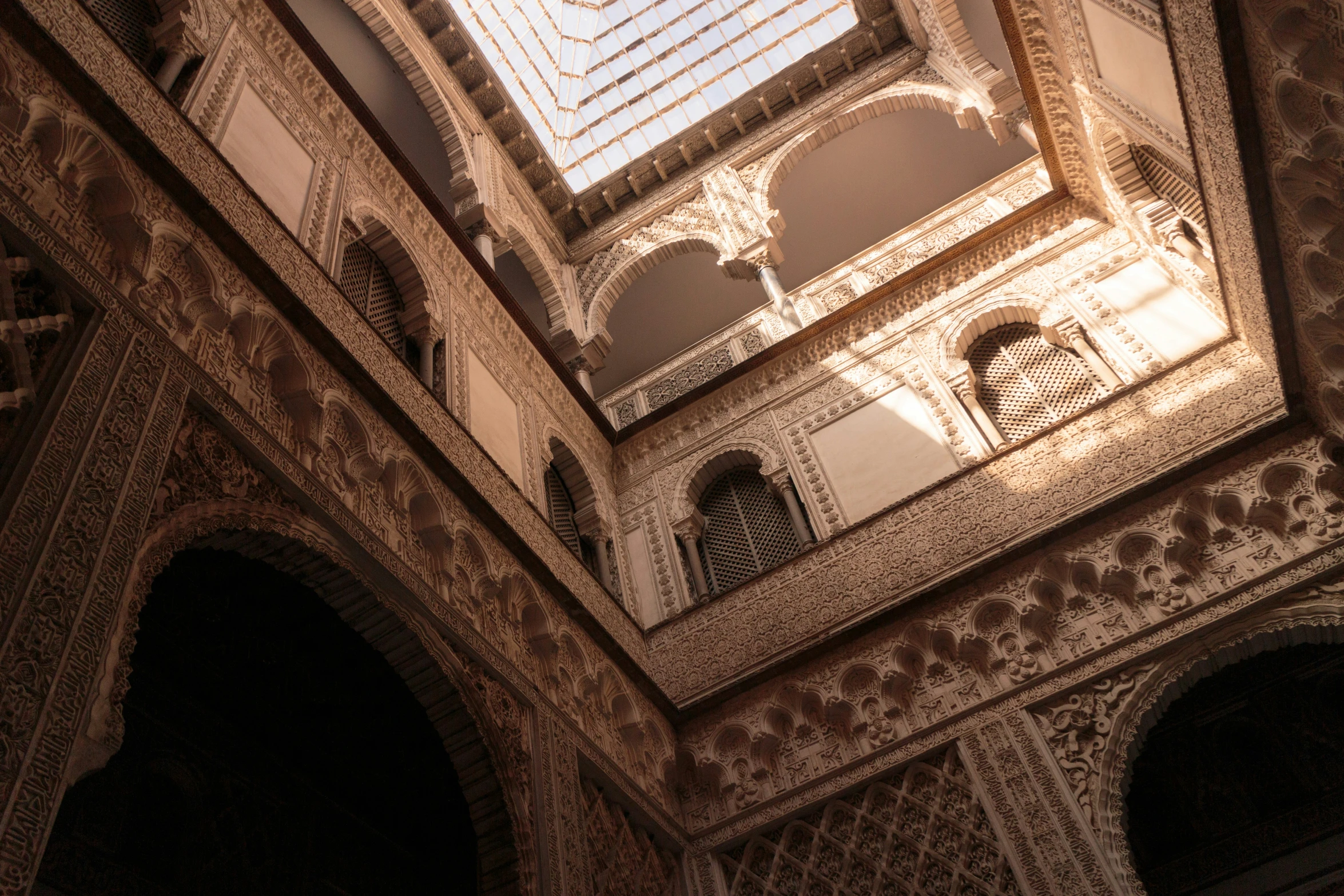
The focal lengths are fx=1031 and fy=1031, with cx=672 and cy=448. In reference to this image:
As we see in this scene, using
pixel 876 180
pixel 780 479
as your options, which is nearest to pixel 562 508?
pixel 780 479

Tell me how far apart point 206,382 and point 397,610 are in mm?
1033

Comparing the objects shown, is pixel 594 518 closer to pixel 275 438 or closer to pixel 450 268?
pixel 450 268

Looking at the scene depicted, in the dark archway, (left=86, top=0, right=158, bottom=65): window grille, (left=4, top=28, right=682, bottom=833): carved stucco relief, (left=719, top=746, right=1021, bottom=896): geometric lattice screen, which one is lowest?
(left=719, top=746, right=1021, bottom=896): geometric lattice screen

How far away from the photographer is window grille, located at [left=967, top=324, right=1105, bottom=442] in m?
6.24

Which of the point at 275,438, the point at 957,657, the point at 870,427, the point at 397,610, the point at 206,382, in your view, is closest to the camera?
the point at 206,382

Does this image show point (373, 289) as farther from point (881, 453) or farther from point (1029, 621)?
point (1029, 621)

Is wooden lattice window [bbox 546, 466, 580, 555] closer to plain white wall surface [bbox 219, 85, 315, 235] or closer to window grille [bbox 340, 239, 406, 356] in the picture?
window grille [bbox 340, 239, 406, 356]

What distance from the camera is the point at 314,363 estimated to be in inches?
145

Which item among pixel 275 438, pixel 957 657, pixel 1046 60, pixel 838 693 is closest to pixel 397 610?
pixel 275 438

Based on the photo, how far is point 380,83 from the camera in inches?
332

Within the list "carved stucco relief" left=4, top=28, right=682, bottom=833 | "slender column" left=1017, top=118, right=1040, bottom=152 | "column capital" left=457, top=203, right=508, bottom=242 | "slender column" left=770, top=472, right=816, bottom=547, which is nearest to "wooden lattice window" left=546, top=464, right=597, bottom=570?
"slender column" left=770, top=472, right=816, bottom=547

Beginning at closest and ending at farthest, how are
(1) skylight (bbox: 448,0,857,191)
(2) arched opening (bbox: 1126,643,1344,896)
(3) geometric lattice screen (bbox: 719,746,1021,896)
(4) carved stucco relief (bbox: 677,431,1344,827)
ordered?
(3) geometric lattice screen (bbox: 719,746,1021,896) → (4) carved stucco relief (bbox: 677,431,1344,827) → (2) arched opening (bbox: 1126,643,1344,896) → (1) skylight (bbox: 448,0,857,191)

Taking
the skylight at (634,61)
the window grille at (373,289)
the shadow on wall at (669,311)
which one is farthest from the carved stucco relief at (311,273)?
the skylight at (634,61)

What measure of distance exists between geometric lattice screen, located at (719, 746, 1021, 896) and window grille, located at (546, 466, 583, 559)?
2316mm
